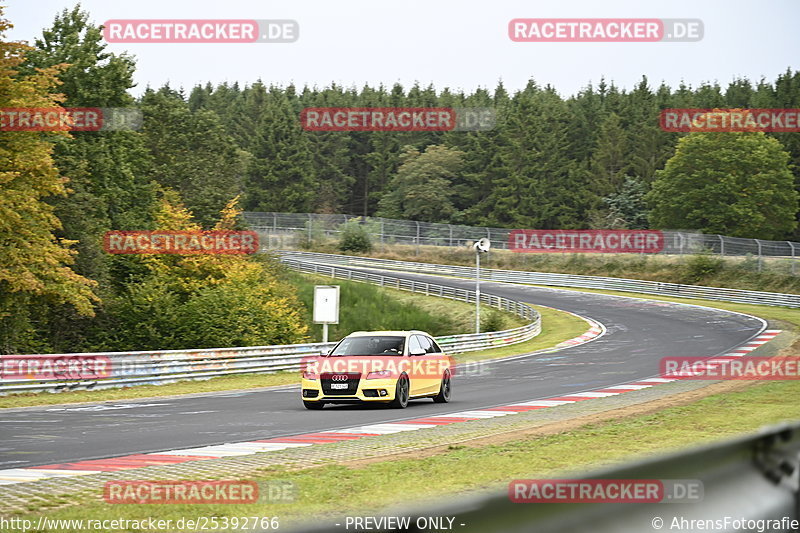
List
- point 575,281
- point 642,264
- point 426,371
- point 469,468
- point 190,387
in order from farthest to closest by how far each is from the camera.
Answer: point 575,281, point 642,264, point 190,387, point 426,371, point 469,468

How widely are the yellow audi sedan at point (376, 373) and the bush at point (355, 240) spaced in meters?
70.5

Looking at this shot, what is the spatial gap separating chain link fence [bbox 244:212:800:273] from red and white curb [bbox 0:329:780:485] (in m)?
50.7

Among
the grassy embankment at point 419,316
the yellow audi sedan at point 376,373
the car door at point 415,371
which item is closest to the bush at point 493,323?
the grassy embankment at point 419,316

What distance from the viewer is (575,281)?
251 ft

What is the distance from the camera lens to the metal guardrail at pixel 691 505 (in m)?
2.51

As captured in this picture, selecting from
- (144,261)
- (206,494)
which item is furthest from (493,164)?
(206,494)

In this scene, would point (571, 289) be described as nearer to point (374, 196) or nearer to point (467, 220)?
point (467, 220)

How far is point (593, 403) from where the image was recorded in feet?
65.0

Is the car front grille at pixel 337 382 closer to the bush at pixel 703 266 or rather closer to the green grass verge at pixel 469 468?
the green grass verge at pixel 469 468

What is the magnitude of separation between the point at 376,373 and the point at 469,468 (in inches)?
327

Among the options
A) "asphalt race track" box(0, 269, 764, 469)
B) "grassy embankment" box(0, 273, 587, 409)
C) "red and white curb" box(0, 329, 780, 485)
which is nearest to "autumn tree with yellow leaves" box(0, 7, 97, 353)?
"asphalt race track" box(0, 269, 764, 469)

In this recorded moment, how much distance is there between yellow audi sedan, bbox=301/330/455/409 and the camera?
1877 centimetres

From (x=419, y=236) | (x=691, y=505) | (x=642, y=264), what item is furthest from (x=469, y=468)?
(x=419, y=236)

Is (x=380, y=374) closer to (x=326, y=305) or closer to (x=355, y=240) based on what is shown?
(x=326, y=305)
